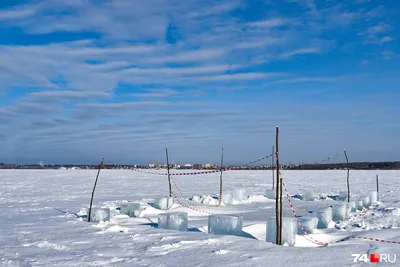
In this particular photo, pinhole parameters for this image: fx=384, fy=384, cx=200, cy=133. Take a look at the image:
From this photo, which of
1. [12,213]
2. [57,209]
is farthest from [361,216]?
[12,213]

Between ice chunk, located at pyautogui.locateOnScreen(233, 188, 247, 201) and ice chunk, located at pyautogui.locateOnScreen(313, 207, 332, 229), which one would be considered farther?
ice chunk, located at pyautogui.locateOnScreen(233, 188, 247, 201)

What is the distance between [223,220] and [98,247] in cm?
262

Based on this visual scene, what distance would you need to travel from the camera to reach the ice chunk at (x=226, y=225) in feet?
26.4

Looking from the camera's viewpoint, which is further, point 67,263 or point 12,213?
point 12,213

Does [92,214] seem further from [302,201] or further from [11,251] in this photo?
[302,201]

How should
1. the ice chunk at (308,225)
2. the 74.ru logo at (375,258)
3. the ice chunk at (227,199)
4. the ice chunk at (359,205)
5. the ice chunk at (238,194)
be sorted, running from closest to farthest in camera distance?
1. the 74.ru logo at (375,258)
2. the ice chunk at (308,225)
3. the ice chunk at (359,205)
4. the ice chunk at (227,199)
5. the ice chunk at (238,194)

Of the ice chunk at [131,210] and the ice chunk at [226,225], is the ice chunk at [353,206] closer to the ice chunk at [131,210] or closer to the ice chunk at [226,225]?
the ice chunk at [226,225]

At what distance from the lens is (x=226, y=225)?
8.07 meters

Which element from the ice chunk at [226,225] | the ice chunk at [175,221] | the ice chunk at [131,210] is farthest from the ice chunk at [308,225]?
the ice chunk at [131,210]

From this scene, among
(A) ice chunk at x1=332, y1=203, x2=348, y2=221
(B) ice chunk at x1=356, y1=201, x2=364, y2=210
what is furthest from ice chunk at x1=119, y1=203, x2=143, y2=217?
(B) ice chunk at x1=356, y1=201, x2=364, y2=210

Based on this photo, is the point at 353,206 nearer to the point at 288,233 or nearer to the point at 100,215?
the point at 288,233

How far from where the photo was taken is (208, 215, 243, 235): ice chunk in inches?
317

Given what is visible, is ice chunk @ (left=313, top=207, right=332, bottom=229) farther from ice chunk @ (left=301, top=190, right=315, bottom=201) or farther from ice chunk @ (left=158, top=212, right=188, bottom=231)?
ice chunk @ (left=301, top=190, right=315, bottom=201)

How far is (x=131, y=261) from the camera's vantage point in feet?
19.6
